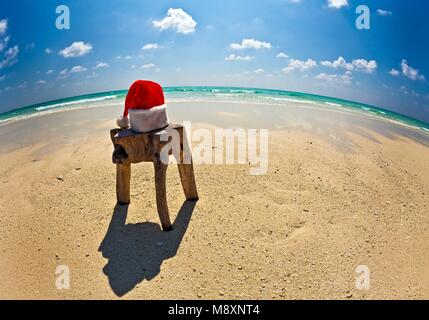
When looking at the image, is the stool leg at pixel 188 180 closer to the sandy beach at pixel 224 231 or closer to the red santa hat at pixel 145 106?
the sandy beach at pixel 224 231

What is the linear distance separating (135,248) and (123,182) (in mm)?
1038

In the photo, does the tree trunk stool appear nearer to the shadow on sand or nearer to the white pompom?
the white pompom

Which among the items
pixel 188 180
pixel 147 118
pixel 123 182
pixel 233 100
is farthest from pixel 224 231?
pixel 233 100

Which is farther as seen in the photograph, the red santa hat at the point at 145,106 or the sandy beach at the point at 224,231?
the red santa hat at the point at 145,106

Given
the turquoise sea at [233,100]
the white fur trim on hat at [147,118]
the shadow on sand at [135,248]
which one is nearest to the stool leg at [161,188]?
the shadow on sand at [135,248]

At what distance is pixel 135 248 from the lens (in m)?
3.37

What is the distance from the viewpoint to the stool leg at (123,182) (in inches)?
154

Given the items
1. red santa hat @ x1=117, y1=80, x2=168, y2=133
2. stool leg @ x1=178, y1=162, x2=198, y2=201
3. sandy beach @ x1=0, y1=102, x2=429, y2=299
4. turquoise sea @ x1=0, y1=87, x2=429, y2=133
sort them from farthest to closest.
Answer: turquoise sea @ x1=0, y1=87, x2=429, y2=133
stool leg @ x1=178, y1=162, x2=198, y2=201
red santa hat @ x1=117, y1=80, x2=168, y2=133
sandy beach @ x1=0, y1=102, x2=429, y2=299

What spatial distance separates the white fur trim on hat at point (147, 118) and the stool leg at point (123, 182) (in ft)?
→ 2.36

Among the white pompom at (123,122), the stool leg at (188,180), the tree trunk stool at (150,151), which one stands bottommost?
the stool leg at (188,180)

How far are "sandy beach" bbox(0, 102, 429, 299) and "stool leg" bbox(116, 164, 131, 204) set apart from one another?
0.48 ft

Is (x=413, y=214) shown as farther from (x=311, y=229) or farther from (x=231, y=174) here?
(x=231, y=174)

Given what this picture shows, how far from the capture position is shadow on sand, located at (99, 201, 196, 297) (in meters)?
2.98

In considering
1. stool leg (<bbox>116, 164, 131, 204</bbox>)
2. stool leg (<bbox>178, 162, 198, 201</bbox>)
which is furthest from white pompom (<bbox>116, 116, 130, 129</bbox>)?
stool leg (<bbox>178, 162, 198, 201</bbox>)
